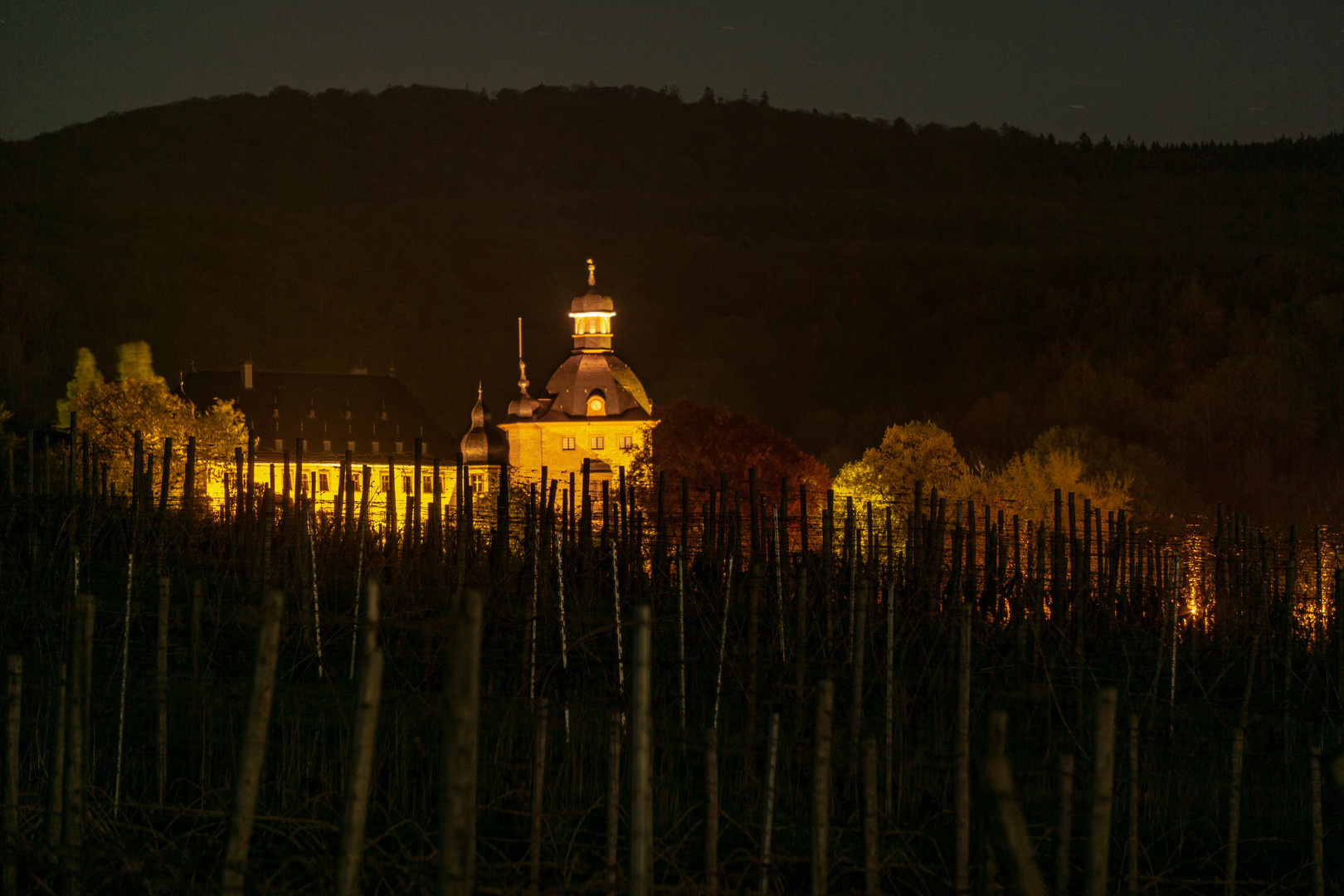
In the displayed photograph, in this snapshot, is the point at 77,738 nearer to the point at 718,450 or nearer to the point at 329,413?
the point at 718,450

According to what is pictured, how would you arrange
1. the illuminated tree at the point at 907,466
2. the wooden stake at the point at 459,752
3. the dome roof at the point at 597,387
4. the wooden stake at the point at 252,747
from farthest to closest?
the dome roof at the point at 597,387, the illuminated tree at the point at 907,466, the wooden stake at the point at 252,747, the wooden stake at the point at 459,752

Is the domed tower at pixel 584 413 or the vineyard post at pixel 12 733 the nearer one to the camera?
the vineyard post at pixel 12 733

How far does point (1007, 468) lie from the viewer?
63.7 m

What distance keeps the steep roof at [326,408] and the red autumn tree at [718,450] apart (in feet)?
67.7

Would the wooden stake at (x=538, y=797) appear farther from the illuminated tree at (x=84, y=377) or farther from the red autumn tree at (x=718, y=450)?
the illuminated tree at (x=84, y=377)

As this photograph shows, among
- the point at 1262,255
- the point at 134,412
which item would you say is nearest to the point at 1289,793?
the point at 134,412

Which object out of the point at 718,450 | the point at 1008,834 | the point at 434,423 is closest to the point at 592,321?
the point at 434,423

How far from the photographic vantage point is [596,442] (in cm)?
7675

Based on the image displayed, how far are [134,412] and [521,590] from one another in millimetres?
40943

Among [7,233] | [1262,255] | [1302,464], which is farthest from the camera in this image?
[7,233]

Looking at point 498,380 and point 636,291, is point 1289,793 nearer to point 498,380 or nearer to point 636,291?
point 498,380

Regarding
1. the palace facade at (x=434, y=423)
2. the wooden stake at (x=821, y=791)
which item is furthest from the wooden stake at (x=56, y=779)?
the palace facade at (x=434, y=423)

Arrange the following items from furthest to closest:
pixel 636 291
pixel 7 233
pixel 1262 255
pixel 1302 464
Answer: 1. pixel 636 291
2. pixel 7 233
3. pixel 1262 255
4. pixel 1302 464

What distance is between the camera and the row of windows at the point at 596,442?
76375 mm
